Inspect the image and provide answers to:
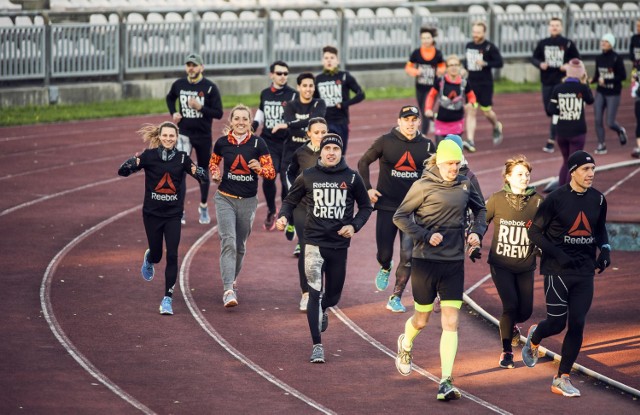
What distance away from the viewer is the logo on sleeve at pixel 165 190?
14.2 m

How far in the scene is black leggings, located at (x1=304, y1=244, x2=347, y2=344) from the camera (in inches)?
493

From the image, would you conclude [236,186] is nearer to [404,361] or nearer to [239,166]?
[239,166]

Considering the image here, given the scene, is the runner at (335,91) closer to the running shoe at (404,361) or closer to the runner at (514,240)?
the runner at (514,240)

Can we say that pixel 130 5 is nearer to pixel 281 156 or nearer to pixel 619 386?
pixel 281 156

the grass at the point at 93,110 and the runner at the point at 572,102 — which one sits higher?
the runner at the point at 572,102

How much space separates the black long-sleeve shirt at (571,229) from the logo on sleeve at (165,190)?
4184mm

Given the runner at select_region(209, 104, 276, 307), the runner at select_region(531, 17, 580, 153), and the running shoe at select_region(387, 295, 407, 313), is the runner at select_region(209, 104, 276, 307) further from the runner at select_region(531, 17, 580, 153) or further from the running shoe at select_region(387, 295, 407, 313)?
the runner at select_region(531, 17, 580, 153)

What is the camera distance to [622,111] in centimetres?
3111

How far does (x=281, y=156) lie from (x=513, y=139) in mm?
10331

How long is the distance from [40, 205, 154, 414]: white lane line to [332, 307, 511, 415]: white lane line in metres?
2.77

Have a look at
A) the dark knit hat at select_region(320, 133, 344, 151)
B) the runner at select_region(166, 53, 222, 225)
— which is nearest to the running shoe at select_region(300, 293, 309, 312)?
the dark knit hat at select_region(320, 133, 344, 151)

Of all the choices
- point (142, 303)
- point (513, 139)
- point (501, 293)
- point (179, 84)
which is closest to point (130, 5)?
point (513, 139)

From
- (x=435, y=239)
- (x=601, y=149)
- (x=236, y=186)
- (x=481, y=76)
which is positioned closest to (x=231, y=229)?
(x=236, y=186)

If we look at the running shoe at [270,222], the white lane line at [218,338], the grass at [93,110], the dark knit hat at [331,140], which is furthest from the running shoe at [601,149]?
the dark knit hat at [331,140]
